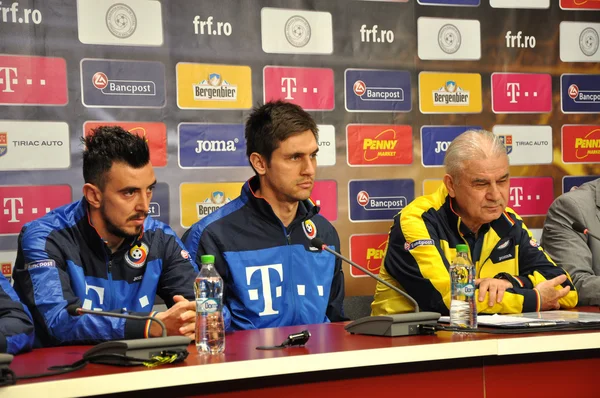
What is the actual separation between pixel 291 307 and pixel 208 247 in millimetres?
411

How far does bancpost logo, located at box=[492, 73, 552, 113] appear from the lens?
13.4 feet

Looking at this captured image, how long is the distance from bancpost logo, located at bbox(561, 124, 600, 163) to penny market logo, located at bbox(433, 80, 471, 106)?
0.63 meters

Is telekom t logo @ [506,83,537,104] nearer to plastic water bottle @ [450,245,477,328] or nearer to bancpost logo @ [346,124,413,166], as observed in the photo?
bancpost logo @ [346,124,413,166]

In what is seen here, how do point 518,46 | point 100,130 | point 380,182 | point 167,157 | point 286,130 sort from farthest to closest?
point 518,46, point 380,182, point 167,157, point 286,130, point 100,130

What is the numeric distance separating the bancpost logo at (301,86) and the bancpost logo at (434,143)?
0.55 metres

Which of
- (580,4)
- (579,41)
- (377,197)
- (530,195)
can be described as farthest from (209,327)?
(580,4)

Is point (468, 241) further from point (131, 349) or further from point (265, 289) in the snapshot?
point (131, 349)

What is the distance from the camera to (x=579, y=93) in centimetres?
424

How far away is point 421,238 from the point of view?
3029mm

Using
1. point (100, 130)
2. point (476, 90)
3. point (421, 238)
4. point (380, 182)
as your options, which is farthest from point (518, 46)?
point (100, 130)

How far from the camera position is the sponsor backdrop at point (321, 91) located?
10.6ft

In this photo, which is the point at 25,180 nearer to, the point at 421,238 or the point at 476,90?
the point at 421,238

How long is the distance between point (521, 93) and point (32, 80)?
254 cm

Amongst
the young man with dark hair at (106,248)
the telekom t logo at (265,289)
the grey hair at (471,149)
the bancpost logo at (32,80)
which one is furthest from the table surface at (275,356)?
the bancpost logo at (32,80)
